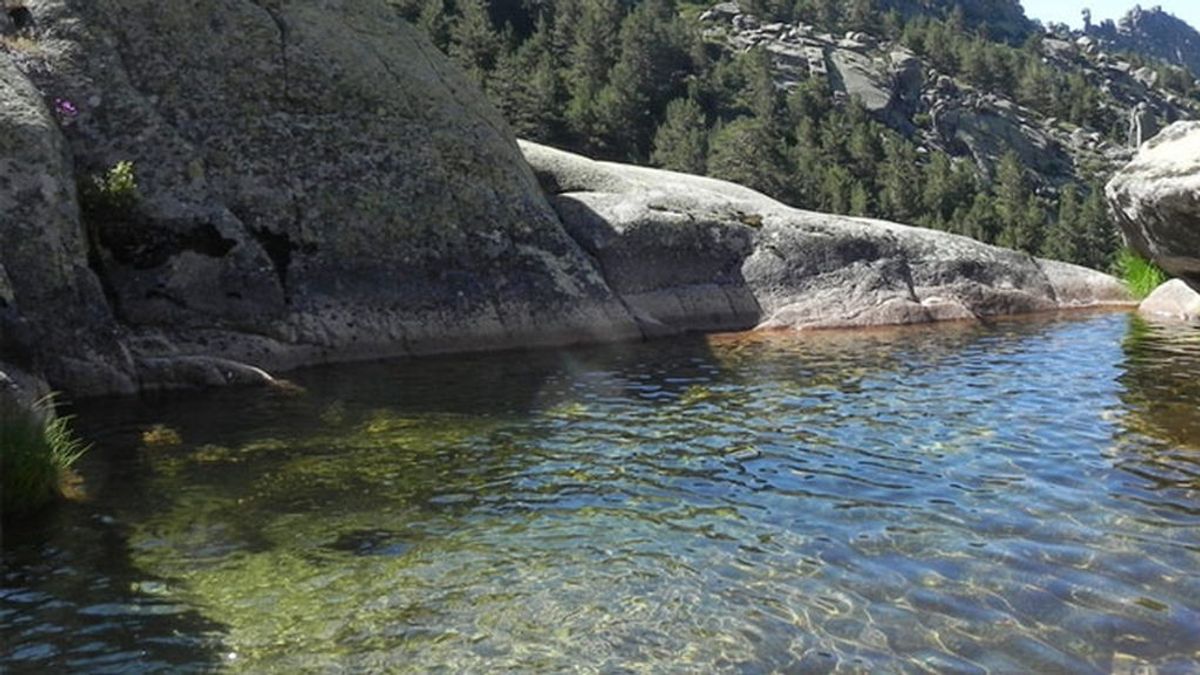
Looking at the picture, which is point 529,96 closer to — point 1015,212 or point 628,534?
point 1015,212

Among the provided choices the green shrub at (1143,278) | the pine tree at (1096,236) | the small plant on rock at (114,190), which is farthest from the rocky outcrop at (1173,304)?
the pine tree at (1096,236)

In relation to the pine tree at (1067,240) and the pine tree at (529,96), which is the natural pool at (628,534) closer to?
the pine tree at (529,96)

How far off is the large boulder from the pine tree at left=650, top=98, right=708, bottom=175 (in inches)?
2923

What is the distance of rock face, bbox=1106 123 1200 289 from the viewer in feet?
53.1

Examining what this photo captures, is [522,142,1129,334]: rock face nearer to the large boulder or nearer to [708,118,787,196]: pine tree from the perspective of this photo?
the large boulder

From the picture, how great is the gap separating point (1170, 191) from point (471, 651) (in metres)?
13.9

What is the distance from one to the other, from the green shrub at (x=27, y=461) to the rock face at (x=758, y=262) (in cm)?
1796

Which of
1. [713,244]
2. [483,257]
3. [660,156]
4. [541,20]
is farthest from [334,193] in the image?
[541,20]

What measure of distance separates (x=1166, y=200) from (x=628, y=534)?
11.2 m

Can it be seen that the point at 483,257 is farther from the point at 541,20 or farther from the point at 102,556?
the point at 541,20

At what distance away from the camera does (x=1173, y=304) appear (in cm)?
3103

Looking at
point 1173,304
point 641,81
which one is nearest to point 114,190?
point 1173,304

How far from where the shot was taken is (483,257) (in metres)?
26.5

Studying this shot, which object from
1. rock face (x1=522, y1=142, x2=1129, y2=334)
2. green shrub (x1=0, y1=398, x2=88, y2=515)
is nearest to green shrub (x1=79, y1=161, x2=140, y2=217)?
green shrub (x1=0, y1=398, x2=88, y2=515)
